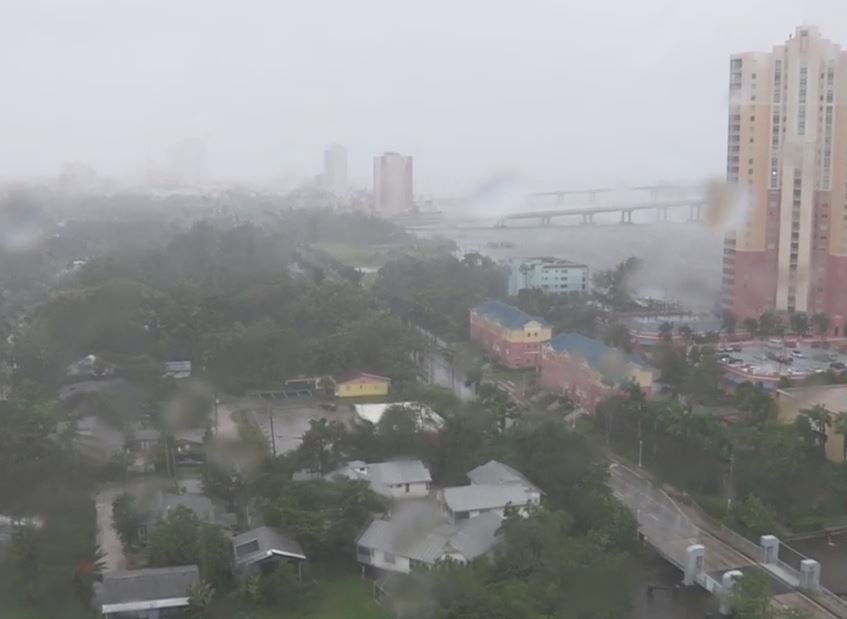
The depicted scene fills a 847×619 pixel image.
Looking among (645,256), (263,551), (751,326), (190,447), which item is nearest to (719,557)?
(263,551)

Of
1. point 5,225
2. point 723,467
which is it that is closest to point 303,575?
point 723,467

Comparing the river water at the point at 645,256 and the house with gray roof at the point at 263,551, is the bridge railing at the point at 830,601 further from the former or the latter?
the house with gray roof at the point at 263,551

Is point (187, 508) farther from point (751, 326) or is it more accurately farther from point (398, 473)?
point (751, 326)

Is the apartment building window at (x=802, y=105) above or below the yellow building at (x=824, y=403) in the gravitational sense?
above

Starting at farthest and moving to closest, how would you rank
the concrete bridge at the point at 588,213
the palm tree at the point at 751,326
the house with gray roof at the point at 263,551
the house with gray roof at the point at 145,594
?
the concrete bridge at the point at 588,213, the palm tree at the point at 751,326, the house with gray roof at the point at 263,551, the house with gray roof at the point at 145,594

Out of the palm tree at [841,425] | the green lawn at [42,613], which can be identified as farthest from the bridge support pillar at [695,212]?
the green lawn at [42,613]

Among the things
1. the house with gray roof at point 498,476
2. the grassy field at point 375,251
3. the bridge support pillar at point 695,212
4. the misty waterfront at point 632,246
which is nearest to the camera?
the house with gray roof at point 498,476

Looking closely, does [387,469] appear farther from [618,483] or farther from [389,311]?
A: [389,311]
